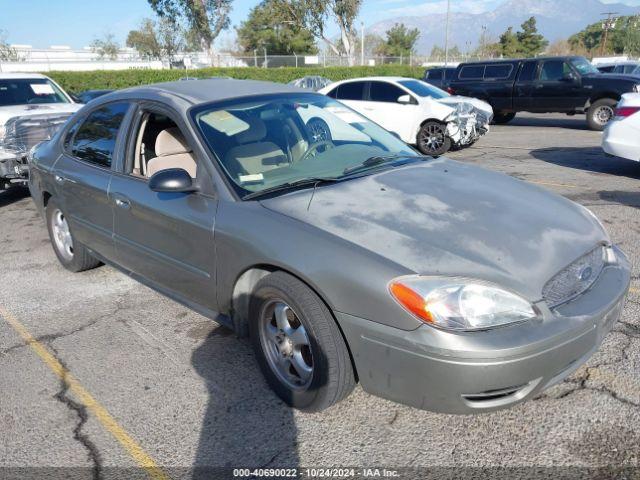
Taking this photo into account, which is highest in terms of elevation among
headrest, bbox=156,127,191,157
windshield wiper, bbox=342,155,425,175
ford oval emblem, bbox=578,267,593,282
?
headrest, bbox=156,127,191,157

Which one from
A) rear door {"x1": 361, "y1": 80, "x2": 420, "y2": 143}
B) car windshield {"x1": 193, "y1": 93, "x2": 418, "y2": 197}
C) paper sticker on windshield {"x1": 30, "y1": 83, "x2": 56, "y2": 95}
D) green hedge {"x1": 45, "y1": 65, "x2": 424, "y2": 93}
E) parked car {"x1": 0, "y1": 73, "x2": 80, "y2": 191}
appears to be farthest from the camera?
green hedge {"x1": 45, "y1": 65, "x2": 424, "y2": 93}

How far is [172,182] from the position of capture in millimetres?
3002

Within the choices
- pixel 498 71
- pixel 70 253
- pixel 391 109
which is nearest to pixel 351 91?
pixel 391 109

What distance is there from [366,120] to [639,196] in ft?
14.6

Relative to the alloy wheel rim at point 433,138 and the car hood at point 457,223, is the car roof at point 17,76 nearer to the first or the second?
the alloy wheel rim at point 433,138

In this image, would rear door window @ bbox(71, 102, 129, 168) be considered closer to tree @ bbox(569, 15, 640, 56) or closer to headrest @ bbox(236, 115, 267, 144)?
headrest @ bbox(236, 115, 267, 144)

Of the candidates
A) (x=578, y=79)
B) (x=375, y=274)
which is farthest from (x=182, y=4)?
(x=375, y=274)

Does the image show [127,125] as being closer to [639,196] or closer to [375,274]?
[375,274]

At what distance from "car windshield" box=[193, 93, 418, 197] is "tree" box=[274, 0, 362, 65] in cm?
4242

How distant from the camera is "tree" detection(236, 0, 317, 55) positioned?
56.9 m

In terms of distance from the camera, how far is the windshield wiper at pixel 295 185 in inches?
117

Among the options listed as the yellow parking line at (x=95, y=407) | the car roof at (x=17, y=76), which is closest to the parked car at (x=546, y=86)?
the car roof at (x=17, y=76)

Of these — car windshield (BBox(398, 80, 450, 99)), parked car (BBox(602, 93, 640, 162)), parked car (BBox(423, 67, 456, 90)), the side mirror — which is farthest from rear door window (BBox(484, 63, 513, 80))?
the side mirror

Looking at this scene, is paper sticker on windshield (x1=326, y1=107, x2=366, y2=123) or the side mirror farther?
paper sticker on windshield (x1=326, y1=107, x2=366, y2=123)
